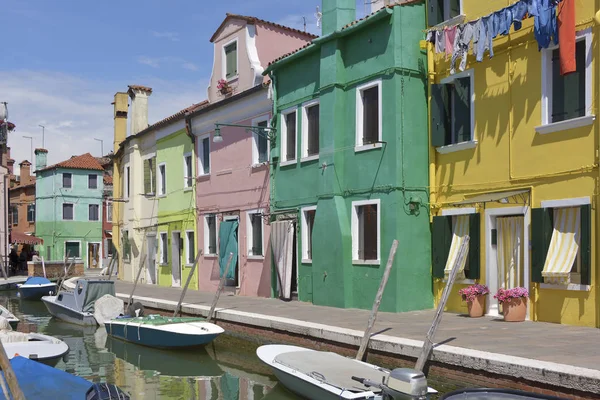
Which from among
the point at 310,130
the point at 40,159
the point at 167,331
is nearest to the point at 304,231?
the point at 310,130

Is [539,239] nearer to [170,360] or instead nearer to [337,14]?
[337,14]

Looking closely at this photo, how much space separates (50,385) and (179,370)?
5.11 m

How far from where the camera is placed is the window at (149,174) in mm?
28706

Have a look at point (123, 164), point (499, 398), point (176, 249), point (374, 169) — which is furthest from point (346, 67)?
point (123, 164)

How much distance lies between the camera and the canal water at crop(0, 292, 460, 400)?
11.7m

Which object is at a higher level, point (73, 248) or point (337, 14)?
point (337, 14)

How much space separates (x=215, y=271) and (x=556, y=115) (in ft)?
44.6

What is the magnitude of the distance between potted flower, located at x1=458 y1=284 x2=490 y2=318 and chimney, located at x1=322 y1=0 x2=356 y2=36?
725 centimetres

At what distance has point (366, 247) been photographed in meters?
16.2

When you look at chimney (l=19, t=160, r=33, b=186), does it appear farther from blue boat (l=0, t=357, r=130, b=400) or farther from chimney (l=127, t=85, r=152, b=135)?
blue boat (l=0, t=357, r=130, b=400)

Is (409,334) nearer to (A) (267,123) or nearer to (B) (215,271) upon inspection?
(A) (267,123)

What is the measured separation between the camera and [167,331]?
14.9m

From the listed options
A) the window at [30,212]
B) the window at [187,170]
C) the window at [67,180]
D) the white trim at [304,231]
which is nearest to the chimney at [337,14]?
the white trim at [304,231]

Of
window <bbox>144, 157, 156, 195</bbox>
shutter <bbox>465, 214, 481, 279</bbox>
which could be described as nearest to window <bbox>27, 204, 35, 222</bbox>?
window <bbox>144, 157, 156, 195</bbox>
